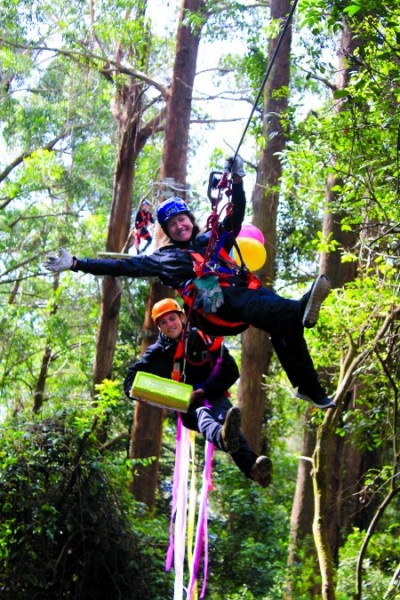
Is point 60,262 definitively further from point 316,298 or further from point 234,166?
point 316,298

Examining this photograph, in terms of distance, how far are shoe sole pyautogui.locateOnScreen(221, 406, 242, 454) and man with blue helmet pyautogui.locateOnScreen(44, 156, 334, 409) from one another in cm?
39

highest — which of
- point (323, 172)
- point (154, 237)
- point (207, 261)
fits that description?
point (154, 237)

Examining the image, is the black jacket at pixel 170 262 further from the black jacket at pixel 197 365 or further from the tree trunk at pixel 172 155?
the tree trunk at pixel 172 155

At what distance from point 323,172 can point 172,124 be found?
19.5ft

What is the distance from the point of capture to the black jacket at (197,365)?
5469 mm

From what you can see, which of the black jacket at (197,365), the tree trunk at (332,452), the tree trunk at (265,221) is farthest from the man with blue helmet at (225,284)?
the tree trunk at (265,221)

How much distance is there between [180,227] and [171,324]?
68 centimetres

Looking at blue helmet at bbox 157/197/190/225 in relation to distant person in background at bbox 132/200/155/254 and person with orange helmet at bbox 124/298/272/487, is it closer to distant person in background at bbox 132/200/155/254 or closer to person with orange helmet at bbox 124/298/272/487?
person with orange helmet at bbox 124/298/272/487

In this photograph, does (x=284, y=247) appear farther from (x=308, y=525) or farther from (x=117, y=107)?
(x=308, y=525)

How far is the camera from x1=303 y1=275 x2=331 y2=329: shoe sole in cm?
412

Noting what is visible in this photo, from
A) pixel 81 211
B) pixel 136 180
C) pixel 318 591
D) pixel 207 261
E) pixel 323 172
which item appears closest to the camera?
pixel 207 261

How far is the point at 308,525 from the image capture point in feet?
39.2

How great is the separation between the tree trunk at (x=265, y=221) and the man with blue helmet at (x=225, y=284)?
26.5 feet

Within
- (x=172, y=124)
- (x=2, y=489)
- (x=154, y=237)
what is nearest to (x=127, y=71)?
(x=172, y=124)
